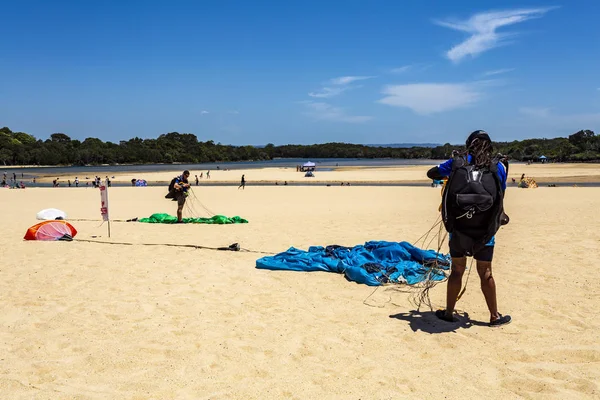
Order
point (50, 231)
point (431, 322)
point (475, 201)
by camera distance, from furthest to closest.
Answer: point (50, 231), point (431, 322), point (475, 201)

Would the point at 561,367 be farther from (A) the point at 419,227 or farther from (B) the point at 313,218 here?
(B) the point at 313,218

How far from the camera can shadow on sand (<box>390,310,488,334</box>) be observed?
15.0 feet

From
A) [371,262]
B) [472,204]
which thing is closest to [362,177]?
[371,262]

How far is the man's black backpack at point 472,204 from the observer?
13.4 ft

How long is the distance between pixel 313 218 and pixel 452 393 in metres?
10.9

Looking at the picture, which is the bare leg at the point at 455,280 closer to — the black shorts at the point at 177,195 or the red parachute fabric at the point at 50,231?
the red parachute fabric at the point at 50,231

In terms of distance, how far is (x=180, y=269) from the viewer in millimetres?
7141

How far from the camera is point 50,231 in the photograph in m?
9.79

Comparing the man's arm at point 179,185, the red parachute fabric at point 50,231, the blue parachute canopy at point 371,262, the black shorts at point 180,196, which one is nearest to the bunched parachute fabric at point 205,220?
the black shorts at point 180,196

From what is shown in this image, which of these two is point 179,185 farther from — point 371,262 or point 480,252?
point 480,252

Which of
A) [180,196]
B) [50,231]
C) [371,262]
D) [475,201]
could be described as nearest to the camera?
[475,201]

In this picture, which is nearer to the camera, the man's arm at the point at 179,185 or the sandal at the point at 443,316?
the sandal at the point at 443,316

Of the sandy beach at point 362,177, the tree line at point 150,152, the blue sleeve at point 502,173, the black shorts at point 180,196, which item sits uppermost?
the tree line at point 150,152

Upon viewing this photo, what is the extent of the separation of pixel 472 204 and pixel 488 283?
939 mm
